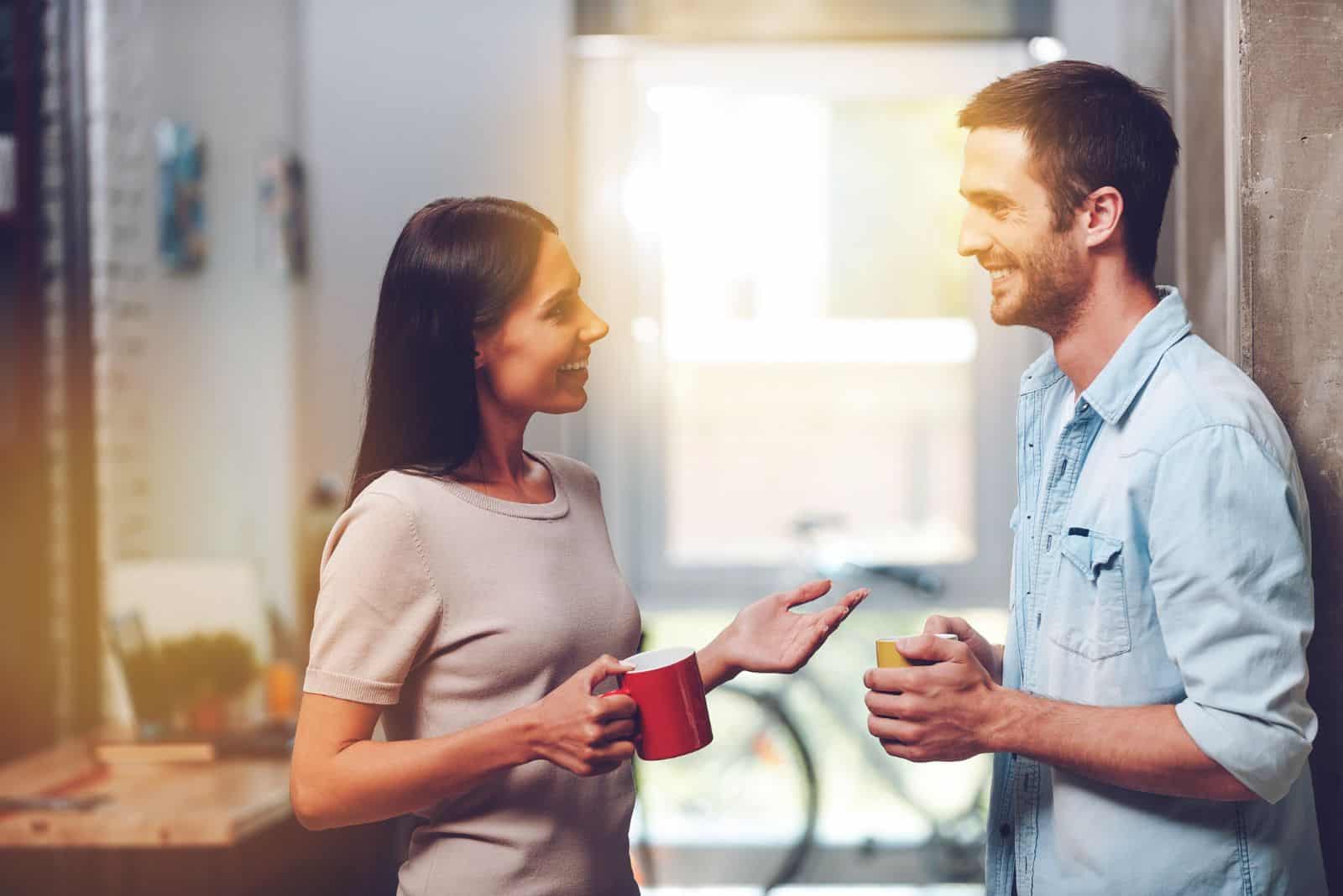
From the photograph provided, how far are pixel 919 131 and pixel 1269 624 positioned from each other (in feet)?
8.82

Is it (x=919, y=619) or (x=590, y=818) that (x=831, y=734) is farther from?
(x=590, y=818)

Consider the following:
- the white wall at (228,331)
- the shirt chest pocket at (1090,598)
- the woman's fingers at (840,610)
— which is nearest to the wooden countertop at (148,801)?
the white wall at (228,331)

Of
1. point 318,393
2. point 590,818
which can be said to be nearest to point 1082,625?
point 590,818

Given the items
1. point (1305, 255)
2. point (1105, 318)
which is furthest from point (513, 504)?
point (1305, 255)

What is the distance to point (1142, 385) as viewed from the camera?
1.24 meters

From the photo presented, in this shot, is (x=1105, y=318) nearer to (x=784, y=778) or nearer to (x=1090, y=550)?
(x=1090, y=550)

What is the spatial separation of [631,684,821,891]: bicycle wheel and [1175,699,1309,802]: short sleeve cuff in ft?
8.31

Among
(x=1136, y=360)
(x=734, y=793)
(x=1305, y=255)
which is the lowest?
(x=734, y=793)

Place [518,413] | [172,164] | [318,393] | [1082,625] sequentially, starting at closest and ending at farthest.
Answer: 1. [1082,625]
2. [518,413]
3. [172,164]
4. [318,393]

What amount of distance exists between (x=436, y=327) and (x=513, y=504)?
219 mm

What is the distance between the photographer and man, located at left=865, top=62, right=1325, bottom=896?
Answer: 1.08 meters

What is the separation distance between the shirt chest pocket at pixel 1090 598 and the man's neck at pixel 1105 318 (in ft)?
0.63

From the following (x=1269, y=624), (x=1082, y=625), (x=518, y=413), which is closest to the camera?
(x=1269, y=624)

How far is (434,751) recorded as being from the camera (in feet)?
3.87
